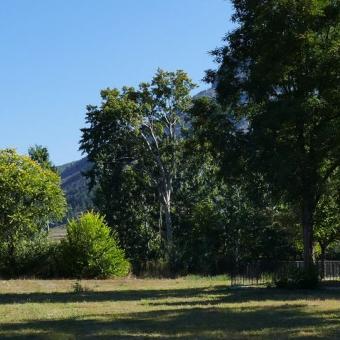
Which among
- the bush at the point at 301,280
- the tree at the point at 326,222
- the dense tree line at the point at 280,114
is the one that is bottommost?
the bush at the point at 301,280

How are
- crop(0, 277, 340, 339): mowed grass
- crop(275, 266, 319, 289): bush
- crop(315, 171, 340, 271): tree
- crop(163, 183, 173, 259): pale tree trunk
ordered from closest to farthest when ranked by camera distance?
crop(0, 277, 340, 339): mowed grass
crop(275, 266, 319, 289): bush
crop(315, 171, 340, 271): tree
crop(163, 183, 173, 259): pale tree trunk

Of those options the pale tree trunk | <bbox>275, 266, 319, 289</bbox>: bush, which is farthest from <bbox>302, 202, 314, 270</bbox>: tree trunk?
the pale tree trunk

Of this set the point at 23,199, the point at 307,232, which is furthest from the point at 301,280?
the point at 23,199

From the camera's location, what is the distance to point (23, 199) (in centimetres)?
3928

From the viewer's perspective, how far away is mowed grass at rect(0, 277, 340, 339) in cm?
1225

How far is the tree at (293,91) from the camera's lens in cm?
2288

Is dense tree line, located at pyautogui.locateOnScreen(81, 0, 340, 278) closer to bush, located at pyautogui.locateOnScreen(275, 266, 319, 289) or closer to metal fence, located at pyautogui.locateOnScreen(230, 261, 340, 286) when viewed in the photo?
bush, located at pyautogui.locateOnScreen(275, 266, 319, 289)

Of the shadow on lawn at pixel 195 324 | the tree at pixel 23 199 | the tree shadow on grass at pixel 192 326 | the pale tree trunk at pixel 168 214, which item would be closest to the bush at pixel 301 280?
the shadow on lawn at pixel 195 324

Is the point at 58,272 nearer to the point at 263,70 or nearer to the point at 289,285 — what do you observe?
the point at 289,285

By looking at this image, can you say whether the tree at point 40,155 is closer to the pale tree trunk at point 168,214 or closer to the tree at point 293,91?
the pale tree trunk at point 168,214

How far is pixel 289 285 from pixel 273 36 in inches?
397

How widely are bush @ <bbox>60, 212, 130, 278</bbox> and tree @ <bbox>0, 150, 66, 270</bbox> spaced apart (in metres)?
2.49

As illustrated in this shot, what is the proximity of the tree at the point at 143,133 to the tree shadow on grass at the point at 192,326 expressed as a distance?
37.0m

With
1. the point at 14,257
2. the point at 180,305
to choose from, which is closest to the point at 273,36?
the point at 180,305
